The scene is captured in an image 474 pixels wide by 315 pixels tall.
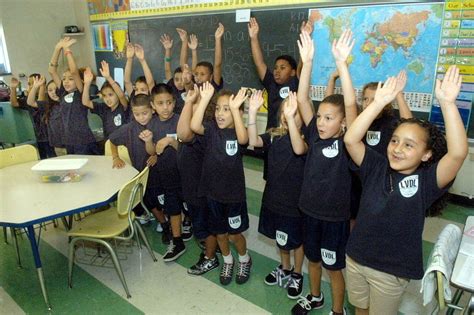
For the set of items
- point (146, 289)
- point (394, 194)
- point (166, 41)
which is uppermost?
point (166, 41)

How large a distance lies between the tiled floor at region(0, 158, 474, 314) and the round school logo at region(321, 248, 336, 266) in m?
0.44

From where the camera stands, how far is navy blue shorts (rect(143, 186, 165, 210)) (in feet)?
9.12

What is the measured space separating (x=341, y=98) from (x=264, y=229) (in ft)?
3.04

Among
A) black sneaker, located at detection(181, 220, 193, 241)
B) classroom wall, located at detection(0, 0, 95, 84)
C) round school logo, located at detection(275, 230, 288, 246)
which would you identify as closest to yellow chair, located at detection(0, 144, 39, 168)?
black sneaker, located at detection(181, 220, 193, 241)

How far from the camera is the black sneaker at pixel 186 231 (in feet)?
9.70

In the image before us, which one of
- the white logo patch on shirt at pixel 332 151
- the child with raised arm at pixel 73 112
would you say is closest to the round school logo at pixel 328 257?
the white logo patch on shirt at pixel 332 151

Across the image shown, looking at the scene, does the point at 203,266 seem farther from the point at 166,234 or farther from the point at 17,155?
→ the point at 17,155

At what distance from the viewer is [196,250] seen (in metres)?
2.80

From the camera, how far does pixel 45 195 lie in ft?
7.09

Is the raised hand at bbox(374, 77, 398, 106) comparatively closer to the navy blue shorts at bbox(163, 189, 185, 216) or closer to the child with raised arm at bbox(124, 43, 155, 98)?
the navy blue shorts at bbox(163, 189, 185, 216)

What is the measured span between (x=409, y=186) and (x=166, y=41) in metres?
3.62

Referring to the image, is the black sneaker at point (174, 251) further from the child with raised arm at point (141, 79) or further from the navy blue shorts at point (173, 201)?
the child with raised arm at point (141, 79)

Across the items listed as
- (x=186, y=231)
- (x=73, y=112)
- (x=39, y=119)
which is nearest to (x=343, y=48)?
(x=186, y=231)

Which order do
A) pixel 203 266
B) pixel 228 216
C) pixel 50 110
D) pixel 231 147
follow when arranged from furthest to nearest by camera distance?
pixel 50 110 → pixel 203 266 → pixel 228 216 → pixel 231 147
